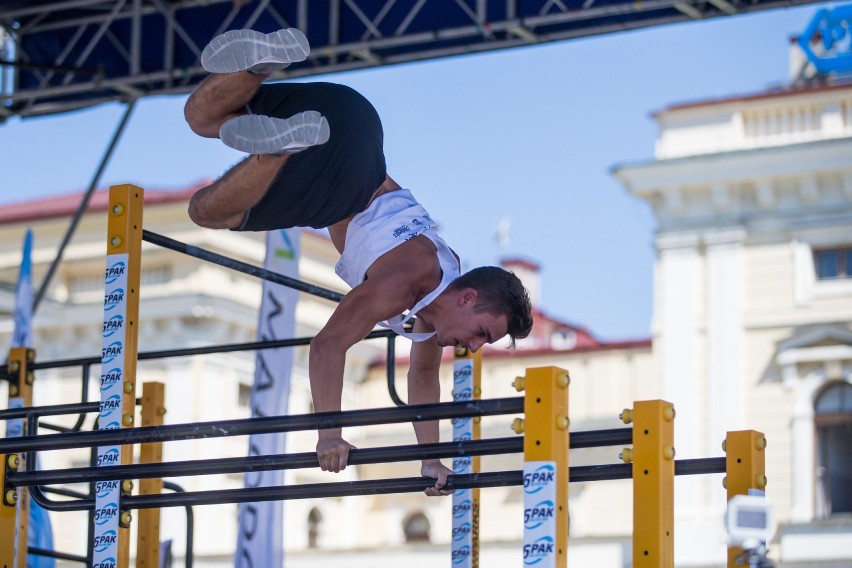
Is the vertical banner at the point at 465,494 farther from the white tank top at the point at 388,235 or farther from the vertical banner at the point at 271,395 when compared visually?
the vertical banner at the point at 271,395

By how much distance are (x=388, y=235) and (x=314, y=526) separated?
2185 centimetres

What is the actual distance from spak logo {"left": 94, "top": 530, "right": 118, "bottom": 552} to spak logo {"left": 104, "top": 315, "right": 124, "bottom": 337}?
2.13 feet

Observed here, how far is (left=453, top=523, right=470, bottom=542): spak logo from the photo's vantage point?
5.44 metres

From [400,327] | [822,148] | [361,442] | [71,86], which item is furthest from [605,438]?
[361,442]

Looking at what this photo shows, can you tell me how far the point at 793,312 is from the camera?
21.2 metres

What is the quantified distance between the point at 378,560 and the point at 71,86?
44.6 feet

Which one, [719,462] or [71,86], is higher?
[71,86]

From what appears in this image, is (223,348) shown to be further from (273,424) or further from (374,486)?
(273,424)

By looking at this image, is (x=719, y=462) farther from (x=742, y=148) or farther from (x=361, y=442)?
(x=361, y=442)

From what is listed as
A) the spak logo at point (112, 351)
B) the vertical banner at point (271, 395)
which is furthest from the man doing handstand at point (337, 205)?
the vertical banner at point (271, 395)

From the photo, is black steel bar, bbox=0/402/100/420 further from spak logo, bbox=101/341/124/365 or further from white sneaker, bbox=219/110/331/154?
white sneaker, bbox=219/110/331/154

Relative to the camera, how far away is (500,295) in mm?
4344

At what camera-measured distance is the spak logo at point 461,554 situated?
5.40 metres

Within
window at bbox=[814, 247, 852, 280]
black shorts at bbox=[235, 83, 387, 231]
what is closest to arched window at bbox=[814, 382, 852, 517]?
window at bbox=[814, 247, 852, 280]
